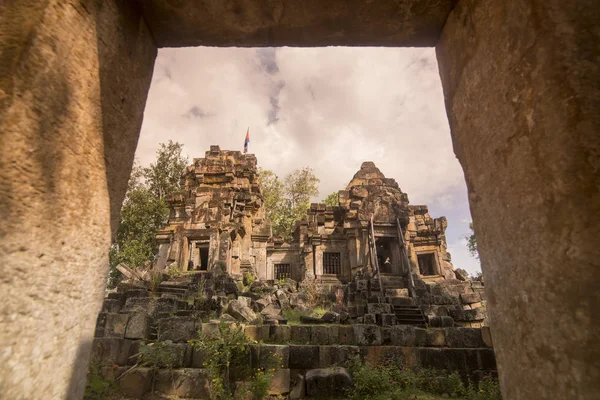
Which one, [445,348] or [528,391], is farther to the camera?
[445,348]

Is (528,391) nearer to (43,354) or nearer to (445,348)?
(43,354)

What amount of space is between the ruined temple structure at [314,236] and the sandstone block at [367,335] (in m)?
8.90

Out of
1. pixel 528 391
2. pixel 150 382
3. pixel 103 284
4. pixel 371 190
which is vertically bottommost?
pixel 150 382

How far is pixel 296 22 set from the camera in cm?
197

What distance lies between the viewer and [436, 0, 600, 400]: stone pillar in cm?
99

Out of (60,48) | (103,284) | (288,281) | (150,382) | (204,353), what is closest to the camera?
(60,48)

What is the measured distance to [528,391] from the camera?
1185 millimetres

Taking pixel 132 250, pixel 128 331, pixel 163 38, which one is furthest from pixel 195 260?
pixel 163 38

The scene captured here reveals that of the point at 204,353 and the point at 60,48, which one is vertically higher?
the point at 60,48

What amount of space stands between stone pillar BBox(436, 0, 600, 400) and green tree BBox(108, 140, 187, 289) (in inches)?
810

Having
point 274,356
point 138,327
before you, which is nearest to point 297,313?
point 274,356

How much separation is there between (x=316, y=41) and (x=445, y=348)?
6982 mm

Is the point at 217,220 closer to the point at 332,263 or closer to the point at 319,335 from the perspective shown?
the point at 332,263

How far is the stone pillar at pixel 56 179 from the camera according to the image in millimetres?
1089
